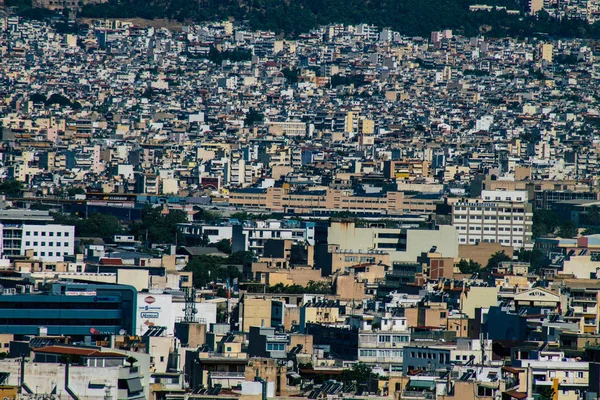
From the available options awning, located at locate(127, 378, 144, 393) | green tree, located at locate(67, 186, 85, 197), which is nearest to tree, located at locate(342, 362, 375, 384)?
awning, located at locate(127, 378, 144, 393)

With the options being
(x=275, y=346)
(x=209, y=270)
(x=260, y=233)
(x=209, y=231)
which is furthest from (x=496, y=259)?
(x=275, y=346)

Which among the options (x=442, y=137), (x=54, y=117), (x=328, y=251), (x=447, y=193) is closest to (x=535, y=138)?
(x=442, y=137)

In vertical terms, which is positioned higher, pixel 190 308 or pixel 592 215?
pixel 190 308

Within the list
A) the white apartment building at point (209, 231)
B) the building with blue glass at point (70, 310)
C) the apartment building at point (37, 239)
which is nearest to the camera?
the building with blue glass at point (70, 310)

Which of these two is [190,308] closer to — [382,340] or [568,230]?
[382,340]

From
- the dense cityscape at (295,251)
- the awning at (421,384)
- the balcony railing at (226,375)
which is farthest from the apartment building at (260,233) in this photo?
the awning at (421,384)

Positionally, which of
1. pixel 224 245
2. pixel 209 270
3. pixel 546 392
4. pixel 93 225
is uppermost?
pixel 546 392

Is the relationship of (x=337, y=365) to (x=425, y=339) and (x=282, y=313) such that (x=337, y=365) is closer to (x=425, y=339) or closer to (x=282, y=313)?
(x=425, y=339)

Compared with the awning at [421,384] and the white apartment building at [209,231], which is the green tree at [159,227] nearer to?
the white apartment building at [209,231]
